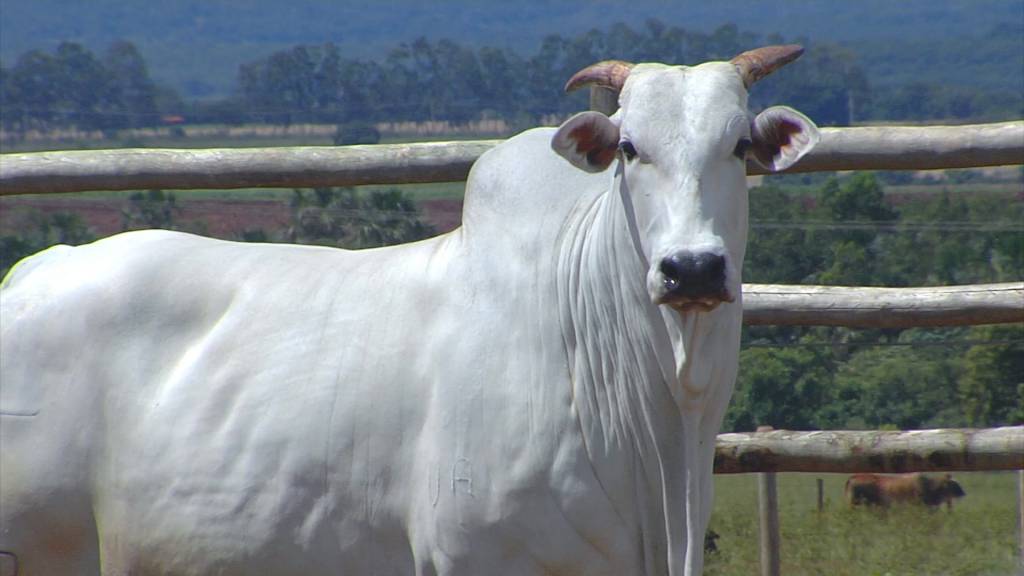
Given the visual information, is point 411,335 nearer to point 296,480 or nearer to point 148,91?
point 296,480

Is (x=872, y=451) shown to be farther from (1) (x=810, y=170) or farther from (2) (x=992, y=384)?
(2) (x=992, y=384)

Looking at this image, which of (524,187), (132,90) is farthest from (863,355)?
(132,90)

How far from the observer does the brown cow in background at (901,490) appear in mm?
11195

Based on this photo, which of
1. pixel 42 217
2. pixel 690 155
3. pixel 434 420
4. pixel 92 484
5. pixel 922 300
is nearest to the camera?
pixel 690 155

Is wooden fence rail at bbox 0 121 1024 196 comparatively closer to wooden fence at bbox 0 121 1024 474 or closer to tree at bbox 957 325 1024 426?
wooden fence at bbox 0 121 1024 474

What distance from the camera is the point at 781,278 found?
10734 millimetres

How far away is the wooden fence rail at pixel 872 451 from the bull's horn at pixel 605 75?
1.69 m

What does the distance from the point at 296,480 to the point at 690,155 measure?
106 cm

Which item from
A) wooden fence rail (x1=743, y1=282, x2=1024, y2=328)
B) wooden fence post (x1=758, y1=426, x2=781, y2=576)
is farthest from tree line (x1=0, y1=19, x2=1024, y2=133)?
wooden fence rail (x1=743, y1=282, x2=1024, y2=328)

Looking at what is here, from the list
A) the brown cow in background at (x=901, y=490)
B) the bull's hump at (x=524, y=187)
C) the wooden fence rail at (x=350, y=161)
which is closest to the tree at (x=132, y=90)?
the brown cow in background at (x=901, y=490)

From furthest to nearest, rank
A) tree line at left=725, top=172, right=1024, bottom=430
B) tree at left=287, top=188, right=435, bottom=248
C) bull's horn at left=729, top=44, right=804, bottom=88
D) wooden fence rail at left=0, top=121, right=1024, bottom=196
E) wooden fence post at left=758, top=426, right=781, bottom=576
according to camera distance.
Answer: tree at left=287, top=188, right=435, bottom=248 < tree line at left=725, top=172, right=1024, bottom=430 < wooden fence post at left=758, top=426, right=781, bottom=576 < wooden fence rail at left=0, top=121, right=1024, bottom=196 < bull's horn at left=729, top=44, right=804, bottom=88

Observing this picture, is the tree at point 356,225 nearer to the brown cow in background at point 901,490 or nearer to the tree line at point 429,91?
the brown cow in background at point 901,490

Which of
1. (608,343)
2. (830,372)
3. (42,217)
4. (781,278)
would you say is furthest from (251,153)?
(42,217)

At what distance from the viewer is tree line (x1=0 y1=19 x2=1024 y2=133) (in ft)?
258
